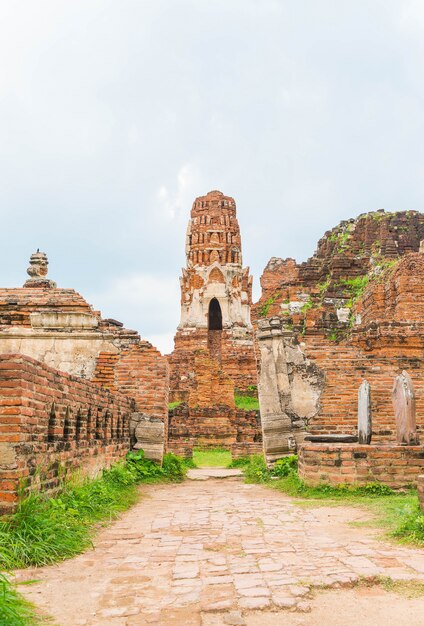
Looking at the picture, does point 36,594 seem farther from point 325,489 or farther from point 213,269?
point 213,269

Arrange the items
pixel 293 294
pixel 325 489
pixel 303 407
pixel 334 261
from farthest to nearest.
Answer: pixel 293 294, pixel 334 261, pixel 303 407, pixel 325 489

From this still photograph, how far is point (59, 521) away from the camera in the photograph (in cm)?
451

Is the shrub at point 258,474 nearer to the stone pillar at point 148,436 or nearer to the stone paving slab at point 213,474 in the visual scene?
the stone paving slab at point 213,474

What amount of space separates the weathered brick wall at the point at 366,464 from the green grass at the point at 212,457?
6095 mm

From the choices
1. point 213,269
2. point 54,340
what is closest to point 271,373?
point 54,340

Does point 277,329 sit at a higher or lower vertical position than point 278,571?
higher

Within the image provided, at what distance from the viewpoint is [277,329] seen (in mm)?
10062

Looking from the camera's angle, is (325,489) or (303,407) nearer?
(325,489)

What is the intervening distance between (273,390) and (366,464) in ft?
9.01

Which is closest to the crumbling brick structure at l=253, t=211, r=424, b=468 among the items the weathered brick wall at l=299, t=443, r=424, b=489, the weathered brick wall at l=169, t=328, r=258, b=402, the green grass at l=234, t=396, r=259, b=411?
the weathered brick wall at l=299, t=443, r=424, b=489

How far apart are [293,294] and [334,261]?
2.98 meters

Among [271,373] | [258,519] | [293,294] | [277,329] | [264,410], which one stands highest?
[293,294]

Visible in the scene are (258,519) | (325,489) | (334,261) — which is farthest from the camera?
(334,261)

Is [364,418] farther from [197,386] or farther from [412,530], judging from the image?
[197,386]
